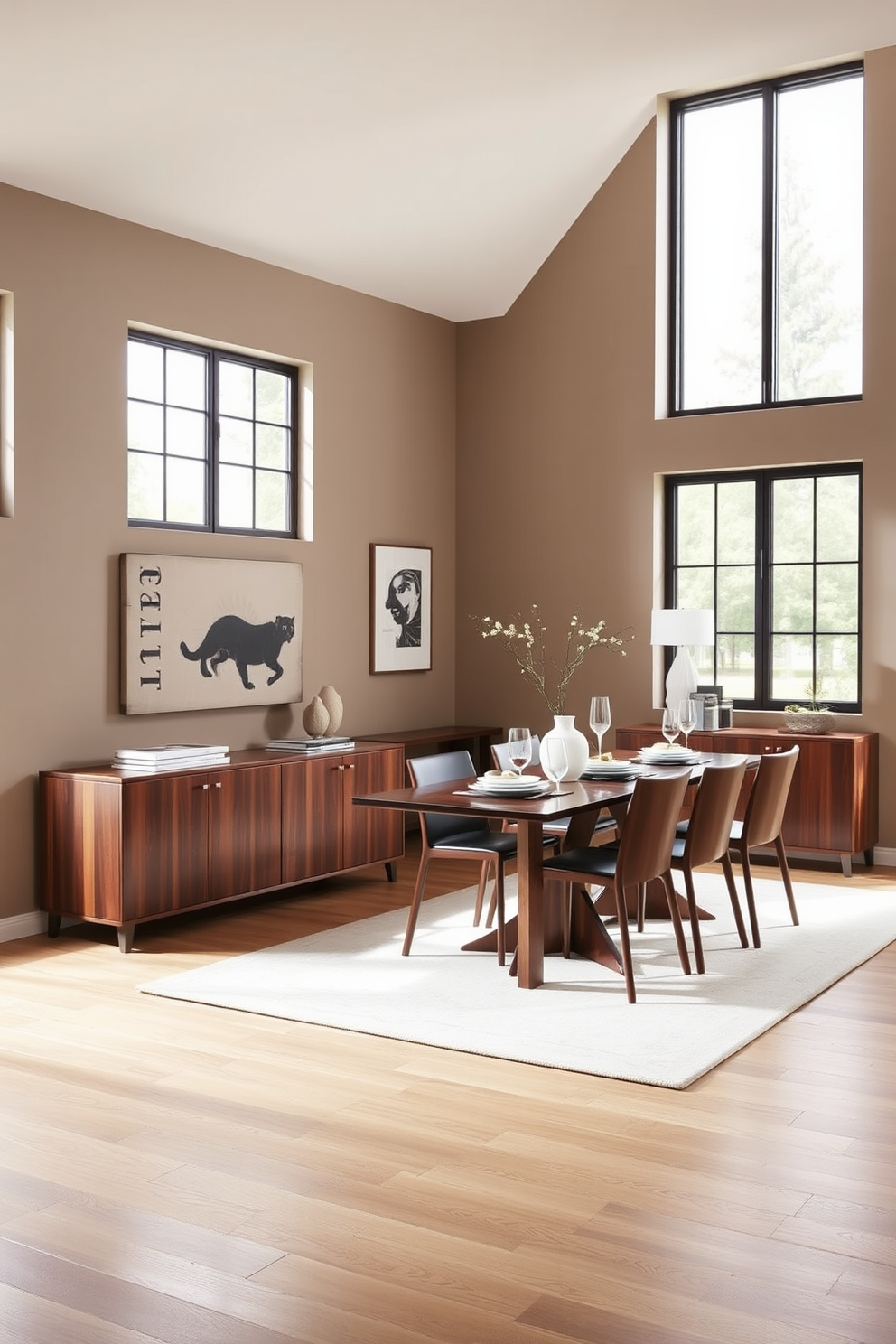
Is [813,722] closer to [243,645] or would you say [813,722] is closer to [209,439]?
[243,645]

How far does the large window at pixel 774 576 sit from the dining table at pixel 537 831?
2.48 meters

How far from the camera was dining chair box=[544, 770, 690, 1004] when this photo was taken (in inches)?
197

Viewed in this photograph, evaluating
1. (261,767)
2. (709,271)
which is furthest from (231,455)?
(709,271)

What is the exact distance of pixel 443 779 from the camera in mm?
6152

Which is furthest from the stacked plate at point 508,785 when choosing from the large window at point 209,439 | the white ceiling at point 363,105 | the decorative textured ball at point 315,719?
the white ceiling at point 363,105

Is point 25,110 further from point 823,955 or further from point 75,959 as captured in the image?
point 823,955

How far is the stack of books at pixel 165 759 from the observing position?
607 cm

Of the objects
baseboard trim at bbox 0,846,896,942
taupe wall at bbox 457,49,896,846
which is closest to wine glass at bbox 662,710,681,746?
taupe wall at bbox 457,49,896,846

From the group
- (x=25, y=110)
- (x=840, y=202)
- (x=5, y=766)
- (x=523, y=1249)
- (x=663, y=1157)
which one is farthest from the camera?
(x=840, y=202)

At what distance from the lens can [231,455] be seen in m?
7.41

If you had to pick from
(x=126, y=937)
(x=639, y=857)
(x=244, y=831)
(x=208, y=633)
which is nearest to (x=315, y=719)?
(x=208, y=633)

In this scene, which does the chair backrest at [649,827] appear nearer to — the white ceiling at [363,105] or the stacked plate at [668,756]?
the stacked plate at [668,756]

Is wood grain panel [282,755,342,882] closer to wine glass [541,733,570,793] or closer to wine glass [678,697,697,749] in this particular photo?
wine glass [541,733,570,793]

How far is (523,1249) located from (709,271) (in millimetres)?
6875
